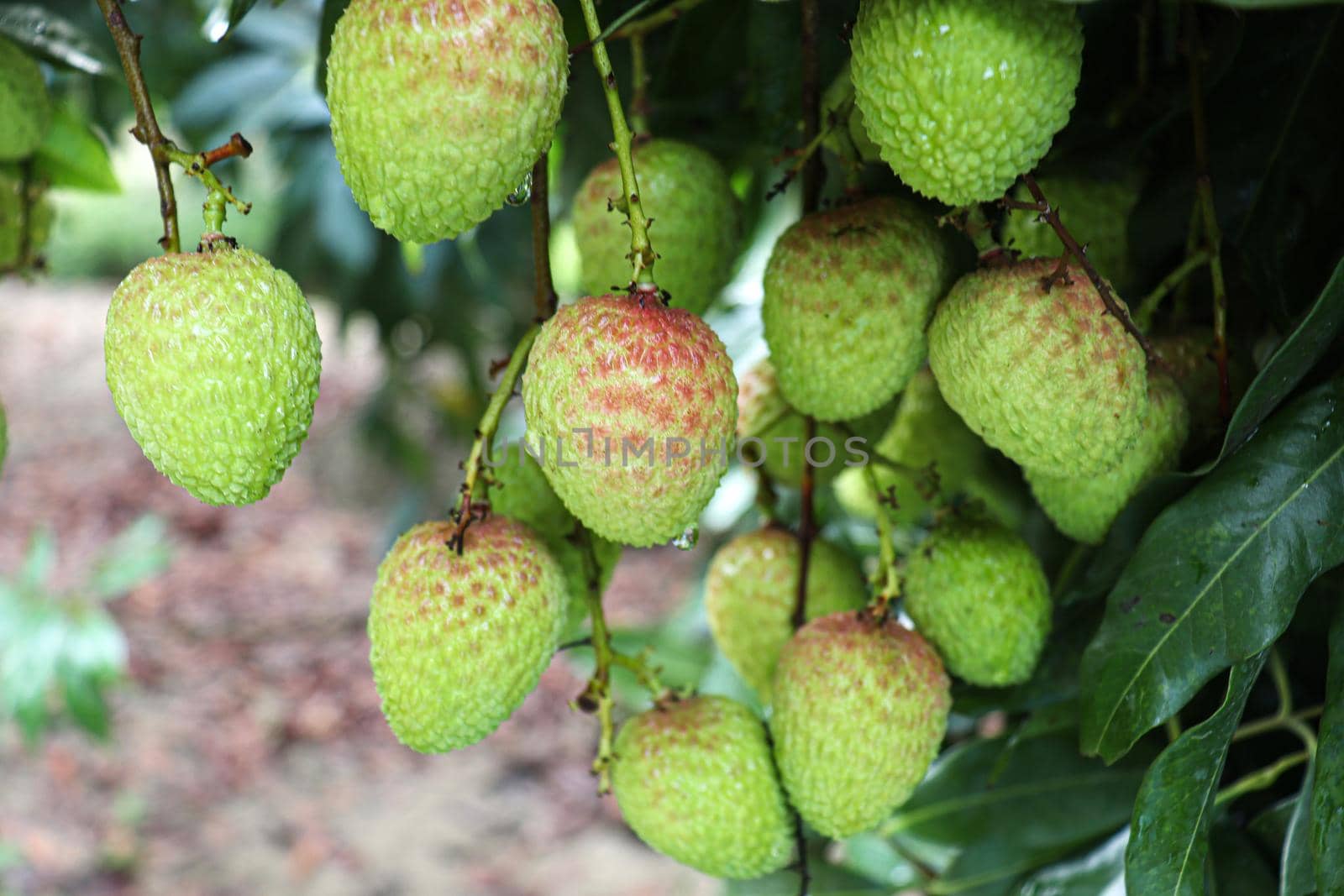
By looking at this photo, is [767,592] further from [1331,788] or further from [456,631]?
[1331,788]

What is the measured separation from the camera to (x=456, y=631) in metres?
0.72

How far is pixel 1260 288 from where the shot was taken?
0.80m

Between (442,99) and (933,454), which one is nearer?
(442,99)

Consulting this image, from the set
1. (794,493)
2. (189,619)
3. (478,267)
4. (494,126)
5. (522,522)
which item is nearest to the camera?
(494,126)

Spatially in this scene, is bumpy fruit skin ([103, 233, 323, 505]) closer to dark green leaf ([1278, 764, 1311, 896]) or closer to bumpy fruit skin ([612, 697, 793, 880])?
bumpy fruit skin ([612, 697, 793, 880])

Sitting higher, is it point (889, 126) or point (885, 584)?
point (889, 126)

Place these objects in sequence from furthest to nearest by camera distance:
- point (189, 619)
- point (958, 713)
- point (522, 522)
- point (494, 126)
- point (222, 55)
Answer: point (189, 619) < point (222, 55) < point (958, 713) < point (522, 522) < point (494, 126)

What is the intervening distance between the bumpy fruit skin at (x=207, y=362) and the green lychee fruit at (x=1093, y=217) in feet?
1.79

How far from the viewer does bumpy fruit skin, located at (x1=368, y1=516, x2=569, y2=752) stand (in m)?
0.73

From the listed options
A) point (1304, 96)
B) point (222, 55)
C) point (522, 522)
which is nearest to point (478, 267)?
point (222, 55)

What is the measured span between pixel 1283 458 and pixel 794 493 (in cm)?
68

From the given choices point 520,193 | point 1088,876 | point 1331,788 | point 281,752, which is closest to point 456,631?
point 520,193

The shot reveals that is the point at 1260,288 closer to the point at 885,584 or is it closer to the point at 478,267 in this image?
the point at 885,584

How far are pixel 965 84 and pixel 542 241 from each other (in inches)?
11.1
